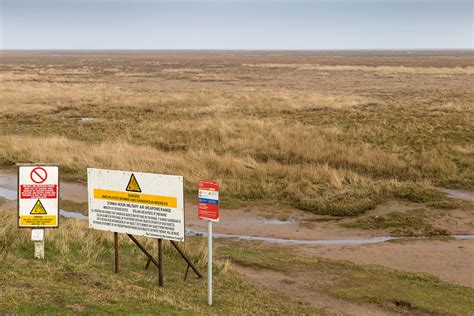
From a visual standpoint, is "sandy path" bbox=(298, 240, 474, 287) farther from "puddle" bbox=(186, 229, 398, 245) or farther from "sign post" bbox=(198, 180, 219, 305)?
"sign post" bbox=(198, 180, 219, 305)

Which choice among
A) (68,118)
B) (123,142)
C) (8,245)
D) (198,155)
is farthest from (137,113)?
(8,245)

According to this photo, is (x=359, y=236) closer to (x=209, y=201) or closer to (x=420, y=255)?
(x=420, y=255)

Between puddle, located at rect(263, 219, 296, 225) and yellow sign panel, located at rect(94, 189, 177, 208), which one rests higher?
yellow sign panel, located at rect(94, 189, 177, 208)

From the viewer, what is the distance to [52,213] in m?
8.80

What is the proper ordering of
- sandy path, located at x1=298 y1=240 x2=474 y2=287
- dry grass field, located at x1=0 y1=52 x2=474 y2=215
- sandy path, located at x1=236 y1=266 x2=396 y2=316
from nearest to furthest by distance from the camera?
sandy path, located at x1=236 y1=266 x2=396 y2=316 → sandy path, located at x1=298 y1=240 x2=474 y2=287 → dry grass field, located at x1=0 y1=52 x2=474 y2=215

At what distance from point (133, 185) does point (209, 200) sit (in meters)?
1.05

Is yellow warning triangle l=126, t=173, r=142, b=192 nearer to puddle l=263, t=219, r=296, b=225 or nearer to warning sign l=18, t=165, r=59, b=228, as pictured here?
warning sign l=18, t=165, r=59, b=228

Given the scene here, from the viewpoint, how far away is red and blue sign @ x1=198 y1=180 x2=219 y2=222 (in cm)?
762

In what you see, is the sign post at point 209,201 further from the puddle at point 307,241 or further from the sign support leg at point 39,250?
the puddle at point 307,241

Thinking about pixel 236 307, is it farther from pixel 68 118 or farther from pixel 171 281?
pixel 68 118

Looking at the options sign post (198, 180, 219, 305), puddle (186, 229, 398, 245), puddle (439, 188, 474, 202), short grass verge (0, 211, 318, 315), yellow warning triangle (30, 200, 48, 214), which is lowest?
puddle (186, 229, 398, 245)

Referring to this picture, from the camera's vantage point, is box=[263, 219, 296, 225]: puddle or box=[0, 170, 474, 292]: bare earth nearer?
box=[0, 170, 474, 292]: bare earth

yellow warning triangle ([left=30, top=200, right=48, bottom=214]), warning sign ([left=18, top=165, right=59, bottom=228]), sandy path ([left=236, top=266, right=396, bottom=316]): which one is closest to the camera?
warning sign ([left=18, top=165, right=59, bottom=228])

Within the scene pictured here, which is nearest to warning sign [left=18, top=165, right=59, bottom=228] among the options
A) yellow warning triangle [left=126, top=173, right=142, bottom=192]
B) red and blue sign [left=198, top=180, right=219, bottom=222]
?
yellow warning triangle [left=126, top=173, right=142, bottom=192]
